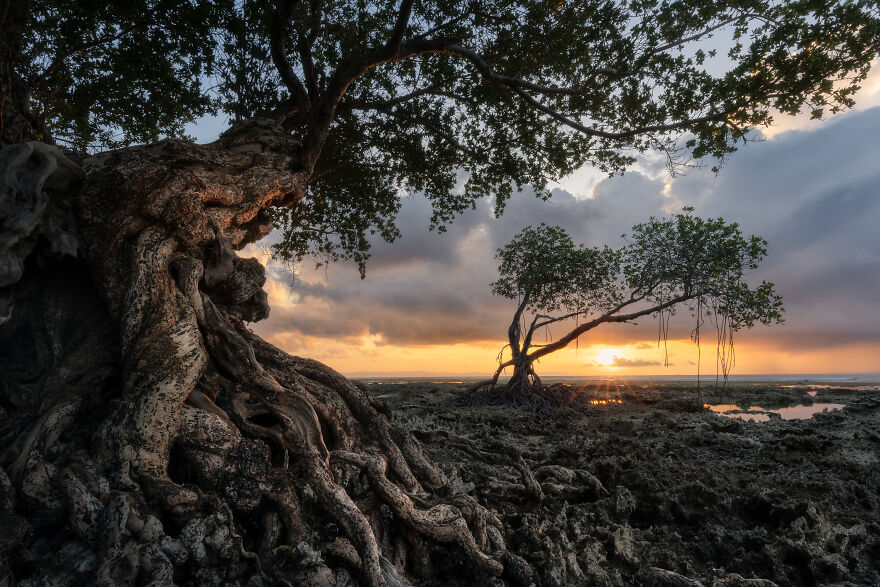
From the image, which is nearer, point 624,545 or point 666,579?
point 666,579

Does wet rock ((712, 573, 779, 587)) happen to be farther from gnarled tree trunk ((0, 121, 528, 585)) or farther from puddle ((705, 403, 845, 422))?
puddle ((705, 403, 845, 422))

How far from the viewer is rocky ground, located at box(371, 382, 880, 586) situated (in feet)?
12.9

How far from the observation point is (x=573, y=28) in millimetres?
8203

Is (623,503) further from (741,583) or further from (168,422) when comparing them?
(168,422)

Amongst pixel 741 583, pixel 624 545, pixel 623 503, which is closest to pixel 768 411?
pixel 623 503

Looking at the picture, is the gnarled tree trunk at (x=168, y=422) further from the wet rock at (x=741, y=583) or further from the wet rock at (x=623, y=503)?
the wet rock at (x=623, y=503)

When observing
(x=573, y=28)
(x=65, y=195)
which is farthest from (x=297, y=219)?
(x=573, y=28)

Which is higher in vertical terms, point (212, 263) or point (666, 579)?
point (212, 263)

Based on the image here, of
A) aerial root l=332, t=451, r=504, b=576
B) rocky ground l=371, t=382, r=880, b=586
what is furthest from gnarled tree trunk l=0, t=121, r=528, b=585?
rocky ground l=371, t=382, r=880, b=586

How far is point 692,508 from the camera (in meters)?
5.01

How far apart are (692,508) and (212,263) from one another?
22.1 feet

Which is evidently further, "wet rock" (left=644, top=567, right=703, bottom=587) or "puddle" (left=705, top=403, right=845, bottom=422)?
"puddle" (left=705, top=403, right=845, bottom=422)

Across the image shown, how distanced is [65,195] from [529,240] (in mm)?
15682

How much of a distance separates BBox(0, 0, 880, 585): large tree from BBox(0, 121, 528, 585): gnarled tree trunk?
22 mm
